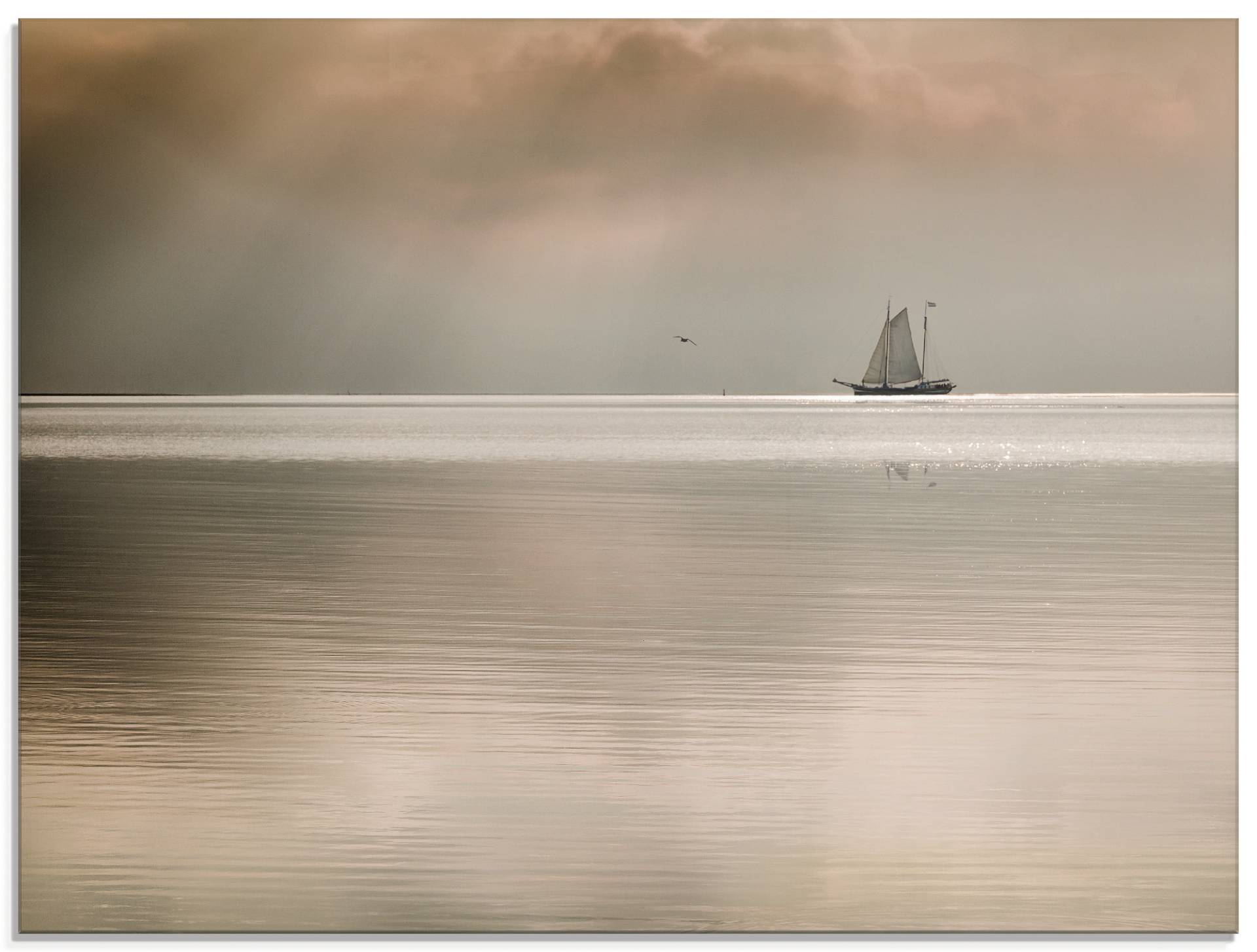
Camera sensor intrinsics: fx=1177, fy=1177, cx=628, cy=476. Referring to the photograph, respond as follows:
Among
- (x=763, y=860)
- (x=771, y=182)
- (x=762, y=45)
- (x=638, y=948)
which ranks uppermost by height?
(x=762, y=45)

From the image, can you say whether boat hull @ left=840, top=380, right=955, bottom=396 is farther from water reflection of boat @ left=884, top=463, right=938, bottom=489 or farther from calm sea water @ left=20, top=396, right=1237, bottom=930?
water reflection of boat @ left=884, top=463, right=938, bottom=489

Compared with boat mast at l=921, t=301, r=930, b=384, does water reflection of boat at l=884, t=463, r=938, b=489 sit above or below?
below

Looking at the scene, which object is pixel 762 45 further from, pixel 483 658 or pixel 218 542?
pixel 218 542

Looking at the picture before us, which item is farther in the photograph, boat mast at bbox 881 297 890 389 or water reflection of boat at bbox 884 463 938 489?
water reflection of boat at bbox 884 463 938 489

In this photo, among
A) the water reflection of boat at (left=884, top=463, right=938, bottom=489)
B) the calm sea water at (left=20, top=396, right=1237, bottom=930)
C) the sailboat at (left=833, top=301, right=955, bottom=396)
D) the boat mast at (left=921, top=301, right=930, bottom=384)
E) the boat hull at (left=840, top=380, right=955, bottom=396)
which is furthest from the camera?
the water reflection of boat at (left=884, top=463, right=938, bottom=489)

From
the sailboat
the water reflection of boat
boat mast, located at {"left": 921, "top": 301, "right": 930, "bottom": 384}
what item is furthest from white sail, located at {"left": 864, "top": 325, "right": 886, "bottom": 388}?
the water reflection of boat

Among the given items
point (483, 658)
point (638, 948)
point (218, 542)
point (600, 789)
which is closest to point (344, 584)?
point (218, 542)

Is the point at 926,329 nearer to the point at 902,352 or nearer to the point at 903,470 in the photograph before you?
the point at 902,352

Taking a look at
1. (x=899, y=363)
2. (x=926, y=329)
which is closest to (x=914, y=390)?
(x=899, y=363)

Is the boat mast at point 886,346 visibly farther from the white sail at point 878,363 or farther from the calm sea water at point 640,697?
the calm sea water at point 640,697
